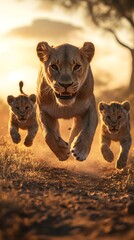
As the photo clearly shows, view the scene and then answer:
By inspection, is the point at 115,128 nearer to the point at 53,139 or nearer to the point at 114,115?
the point at 114,115

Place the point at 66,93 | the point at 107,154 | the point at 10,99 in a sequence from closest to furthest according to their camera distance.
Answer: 1. the point at 66,93
2. the point at 107,154
3. the point at 10,99

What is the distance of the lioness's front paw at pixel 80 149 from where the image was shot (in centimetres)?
565

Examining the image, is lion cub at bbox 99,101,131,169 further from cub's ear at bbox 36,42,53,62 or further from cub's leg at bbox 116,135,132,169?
cub's ear at bbox 36,42,53,62

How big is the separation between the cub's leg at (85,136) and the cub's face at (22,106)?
993 mm

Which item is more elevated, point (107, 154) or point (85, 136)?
point (85, 136)

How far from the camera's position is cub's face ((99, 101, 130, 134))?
21.7 feet

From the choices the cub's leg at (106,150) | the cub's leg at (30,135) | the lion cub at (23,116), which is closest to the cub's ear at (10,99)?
the lion cub at (23,116)

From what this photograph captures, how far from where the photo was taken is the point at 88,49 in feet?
19.9

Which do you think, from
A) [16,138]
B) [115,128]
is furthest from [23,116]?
[115,128]

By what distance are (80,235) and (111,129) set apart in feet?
12.0

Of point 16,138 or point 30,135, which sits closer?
point 16,138

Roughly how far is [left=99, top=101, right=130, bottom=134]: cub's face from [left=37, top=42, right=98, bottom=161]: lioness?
445 mm

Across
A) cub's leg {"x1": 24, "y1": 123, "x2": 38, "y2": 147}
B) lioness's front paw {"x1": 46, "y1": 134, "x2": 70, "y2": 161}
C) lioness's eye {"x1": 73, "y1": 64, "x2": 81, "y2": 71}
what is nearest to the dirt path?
lioness's front paw {"x1": 46, "y1": 134, "x2": 70, "y2": 161}

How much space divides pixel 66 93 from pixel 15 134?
1727 mm
